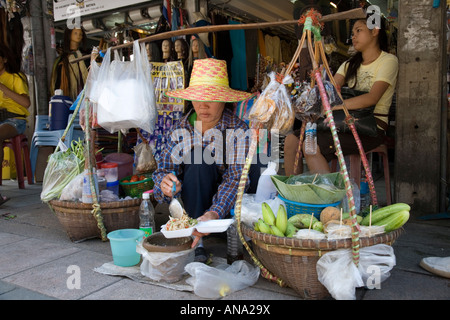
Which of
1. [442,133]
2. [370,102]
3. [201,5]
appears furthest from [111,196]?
[201,5]

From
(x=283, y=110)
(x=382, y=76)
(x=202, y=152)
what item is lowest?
(x=202, y=152)

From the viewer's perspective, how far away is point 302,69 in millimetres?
2811

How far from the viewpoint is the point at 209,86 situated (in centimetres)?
259

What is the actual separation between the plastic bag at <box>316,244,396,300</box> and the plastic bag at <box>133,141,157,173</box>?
6.23ft

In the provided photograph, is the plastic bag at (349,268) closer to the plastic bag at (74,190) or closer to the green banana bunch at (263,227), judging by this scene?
the green banana bunch at (263,227)

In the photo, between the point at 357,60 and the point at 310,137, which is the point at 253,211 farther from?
the point at 357,60

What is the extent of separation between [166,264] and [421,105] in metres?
2.61

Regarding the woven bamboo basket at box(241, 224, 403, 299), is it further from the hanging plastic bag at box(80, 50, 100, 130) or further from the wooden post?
Answer: the wooden post

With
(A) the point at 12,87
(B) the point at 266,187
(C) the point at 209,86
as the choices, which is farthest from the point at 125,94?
(A) the point at 12,87

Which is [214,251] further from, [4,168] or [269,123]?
[4,168]

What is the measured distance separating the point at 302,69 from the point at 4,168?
507 cm

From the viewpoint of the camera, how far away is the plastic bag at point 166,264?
201cm

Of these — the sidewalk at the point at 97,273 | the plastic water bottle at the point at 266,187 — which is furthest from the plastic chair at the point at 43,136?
the plastic water bottle at the point at 266,187

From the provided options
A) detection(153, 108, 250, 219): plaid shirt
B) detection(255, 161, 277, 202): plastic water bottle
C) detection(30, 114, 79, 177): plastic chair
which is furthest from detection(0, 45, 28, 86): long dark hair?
detection(255, 161, 277, 202): plastic water bottle
